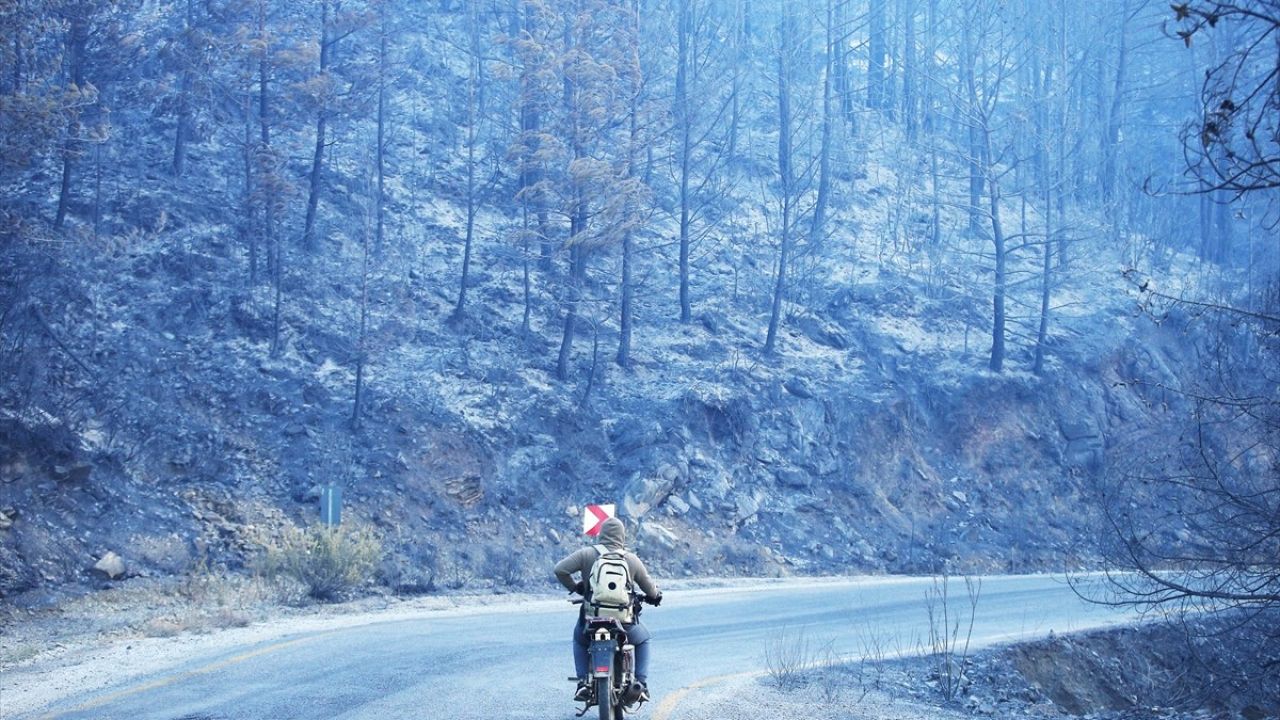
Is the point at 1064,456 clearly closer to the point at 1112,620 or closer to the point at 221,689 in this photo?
the point at 1112,620

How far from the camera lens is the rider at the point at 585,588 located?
7.81 meters

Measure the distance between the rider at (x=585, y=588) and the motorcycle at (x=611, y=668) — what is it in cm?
6

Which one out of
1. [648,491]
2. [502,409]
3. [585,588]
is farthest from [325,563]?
[585,588]

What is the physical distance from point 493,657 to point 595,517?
422 centimetres

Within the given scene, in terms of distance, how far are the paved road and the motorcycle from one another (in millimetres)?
1226

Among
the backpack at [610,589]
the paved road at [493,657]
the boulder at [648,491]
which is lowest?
the paved road at [493,657]

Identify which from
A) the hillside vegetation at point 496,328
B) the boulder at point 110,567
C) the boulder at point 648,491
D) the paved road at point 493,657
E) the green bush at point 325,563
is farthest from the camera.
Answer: the boulder at point 648,491

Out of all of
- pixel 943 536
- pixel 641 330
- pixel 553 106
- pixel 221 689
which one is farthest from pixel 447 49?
pixel 221 689

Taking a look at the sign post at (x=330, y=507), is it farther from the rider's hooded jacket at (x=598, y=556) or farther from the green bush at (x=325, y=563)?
the rider's hooded jacket at (x=598, y=556)

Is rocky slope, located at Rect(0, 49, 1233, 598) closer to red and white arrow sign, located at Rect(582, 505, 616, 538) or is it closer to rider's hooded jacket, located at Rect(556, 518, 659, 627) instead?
red and white arrow sign, located at Rect(582, 505, 616, 538)

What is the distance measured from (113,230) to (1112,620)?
80.5 feet

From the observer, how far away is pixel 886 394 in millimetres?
32000

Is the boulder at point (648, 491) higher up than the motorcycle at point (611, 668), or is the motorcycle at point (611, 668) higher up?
the motorcycle at point (611, 668)

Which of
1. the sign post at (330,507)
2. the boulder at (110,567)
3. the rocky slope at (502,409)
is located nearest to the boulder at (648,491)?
the rocky slope at (502,409)
